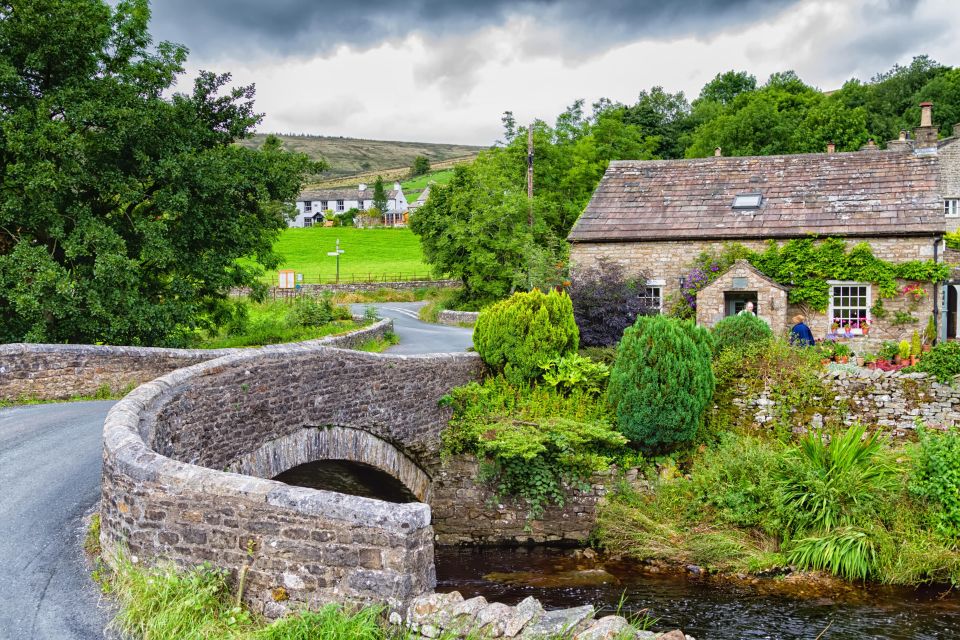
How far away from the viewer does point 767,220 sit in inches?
842

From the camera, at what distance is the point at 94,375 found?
1373cm

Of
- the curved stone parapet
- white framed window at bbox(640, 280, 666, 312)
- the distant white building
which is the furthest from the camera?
the distant white building

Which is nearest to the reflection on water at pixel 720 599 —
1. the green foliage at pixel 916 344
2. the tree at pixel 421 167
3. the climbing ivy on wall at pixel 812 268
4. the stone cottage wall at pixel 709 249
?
the green foliage at pixel 916 344

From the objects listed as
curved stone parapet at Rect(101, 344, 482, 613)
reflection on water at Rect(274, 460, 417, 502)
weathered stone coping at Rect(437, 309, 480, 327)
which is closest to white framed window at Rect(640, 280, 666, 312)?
reflection on water at Rect(274, 460, 417, 502)

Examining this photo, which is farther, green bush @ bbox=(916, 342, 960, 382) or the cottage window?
the cottage window

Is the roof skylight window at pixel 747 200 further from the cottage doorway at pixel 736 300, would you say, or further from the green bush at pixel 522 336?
the green bush at pixel 522 336

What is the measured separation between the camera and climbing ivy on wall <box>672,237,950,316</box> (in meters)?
19.7

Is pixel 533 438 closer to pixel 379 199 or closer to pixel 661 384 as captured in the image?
pixel 661 384

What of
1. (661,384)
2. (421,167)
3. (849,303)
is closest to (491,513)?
(661,384)

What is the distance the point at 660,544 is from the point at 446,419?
444 centimetres

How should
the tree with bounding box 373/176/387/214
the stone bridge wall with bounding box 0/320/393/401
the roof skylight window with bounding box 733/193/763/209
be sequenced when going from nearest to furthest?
the stone bridge wall with bounding box 0/320/393/401 → the roof skylight window with bounding box 733/193/763/209 → the tree with bounding box 373/176/387/214

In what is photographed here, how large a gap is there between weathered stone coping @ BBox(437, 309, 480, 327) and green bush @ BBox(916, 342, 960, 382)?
1961 cm

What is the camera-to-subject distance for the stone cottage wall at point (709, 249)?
19656mm

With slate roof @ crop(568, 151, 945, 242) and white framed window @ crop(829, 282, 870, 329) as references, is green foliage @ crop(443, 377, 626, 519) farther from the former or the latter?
white framed window @ crop(829, 282, 870, 329)
